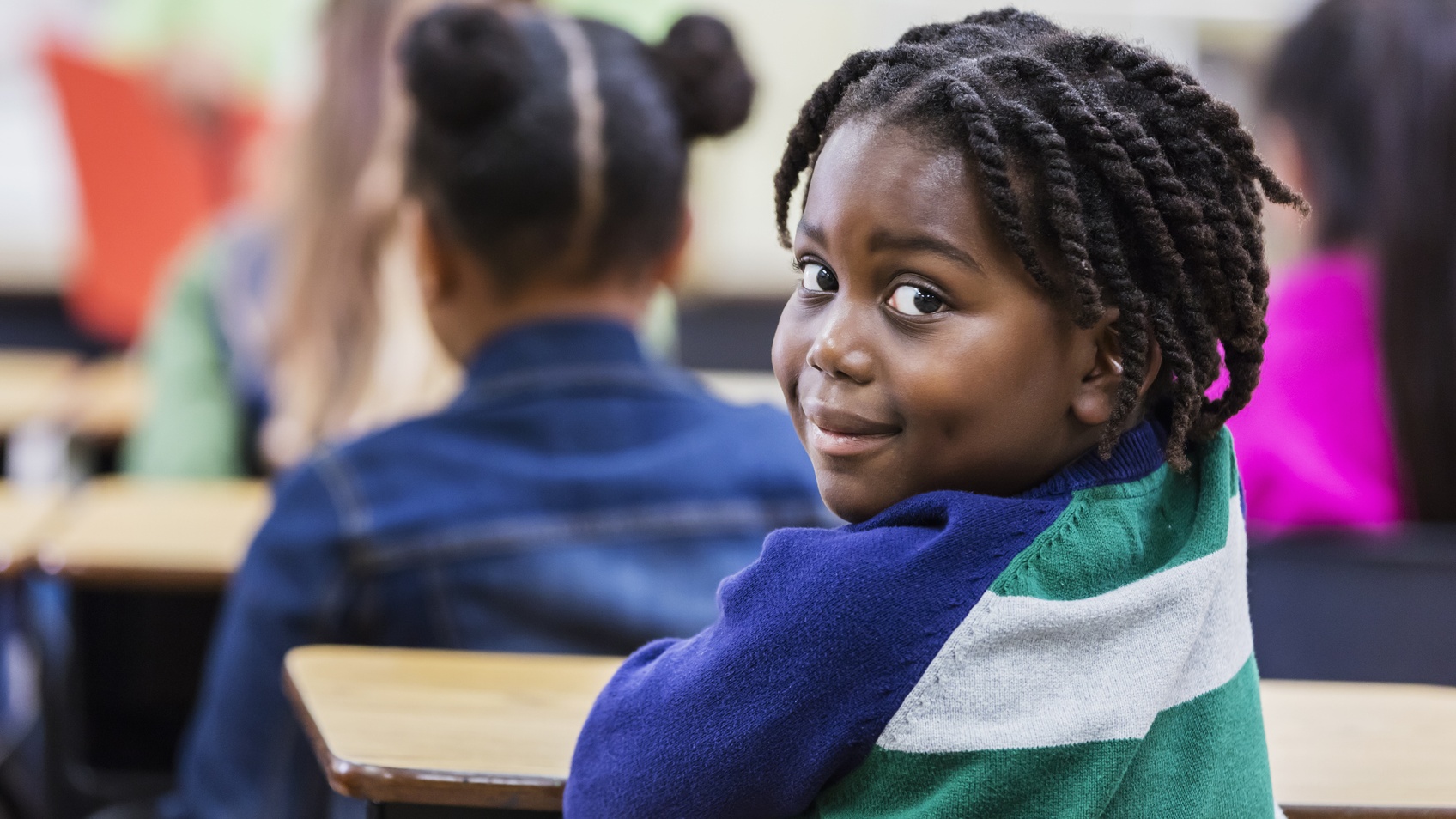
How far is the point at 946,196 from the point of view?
73cm

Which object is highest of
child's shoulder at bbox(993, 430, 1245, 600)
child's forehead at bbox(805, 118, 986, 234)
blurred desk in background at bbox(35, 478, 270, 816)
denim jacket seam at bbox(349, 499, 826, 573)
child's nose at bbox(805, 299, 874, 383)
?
child's forehead at bbox(805, 118, 986, 234)

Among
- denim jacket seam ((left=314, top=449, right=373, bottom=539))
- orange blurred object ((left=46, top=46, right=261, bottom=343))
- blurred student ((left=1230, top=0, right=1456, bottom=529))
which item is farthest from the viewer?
orange blurred object ((left=46, top=46, right=261, bottom=343))

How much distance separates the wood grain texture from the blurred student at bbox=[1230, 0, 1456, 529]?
2.48 ft

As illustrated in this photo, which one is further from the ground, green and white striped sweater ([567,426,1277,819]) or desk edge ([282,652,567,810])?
green and white striped sweater ([567,426,1277,819])

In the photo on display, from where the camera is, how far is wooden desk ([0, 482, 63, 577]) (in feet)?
5.05

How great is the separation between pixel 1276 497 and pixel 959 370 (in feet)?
4.15

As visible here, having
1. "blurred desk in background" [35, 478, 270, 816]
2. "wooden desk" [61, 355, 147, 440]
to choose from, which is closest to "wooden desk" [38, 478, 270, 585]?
"blurred desk in background" [35, 478, 270, 816]

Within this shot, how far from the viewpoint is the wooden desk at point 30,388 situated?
9.10 feet

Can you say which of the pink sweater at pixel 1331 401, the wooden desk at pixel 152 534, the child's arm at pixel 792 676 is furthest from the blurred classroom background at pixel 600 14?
the child's arm at pixel 792 676

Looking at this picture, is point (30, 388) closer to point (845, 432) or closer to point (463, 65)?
point (463, 65)

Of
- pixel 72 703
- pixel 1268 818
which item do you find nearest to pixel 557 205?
pixel 1268 818

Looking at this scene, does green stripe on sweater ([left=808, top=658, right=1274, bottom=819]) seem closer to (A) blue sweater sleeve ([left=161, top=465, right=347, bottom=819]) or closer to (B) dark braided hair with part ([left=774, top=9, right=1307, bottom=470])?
(B) dark braided hair with part ([left=774, top=9, right=1307, bottom=470])

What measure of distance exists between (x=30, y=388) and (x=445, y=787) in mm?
2525

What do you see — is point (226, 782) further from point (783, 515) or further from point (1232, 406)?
point (1232, 406)
